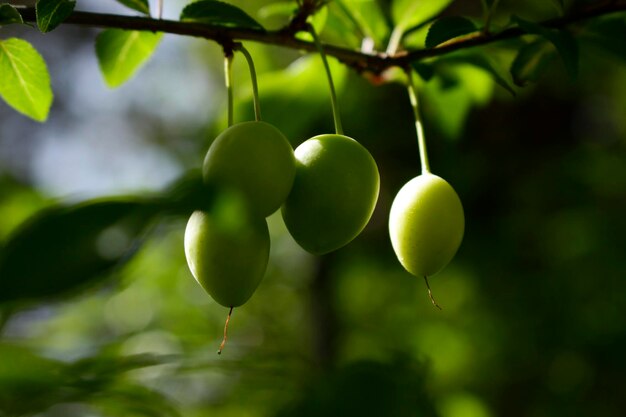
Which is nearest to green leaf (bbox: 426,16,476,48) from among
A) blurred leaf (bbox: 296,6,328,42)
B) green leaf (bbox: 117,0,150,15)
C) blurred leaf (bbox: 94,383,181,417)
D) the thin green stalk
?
the thin green stalk

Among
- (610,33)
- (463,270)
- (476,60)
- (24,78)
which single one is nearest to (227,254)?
(24,78)

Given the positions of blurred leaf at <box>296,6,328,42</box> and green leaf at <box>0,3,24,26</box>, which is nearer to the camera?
green leaf at <box>0,3,24,26</box>

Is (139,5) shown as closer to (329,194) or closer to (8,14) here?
(8,14)

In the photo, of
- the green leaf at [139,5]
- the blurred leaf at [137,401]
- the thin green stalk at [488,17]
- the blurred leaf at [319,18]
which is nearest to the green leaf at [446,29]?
the thin green stalk at [488,17]

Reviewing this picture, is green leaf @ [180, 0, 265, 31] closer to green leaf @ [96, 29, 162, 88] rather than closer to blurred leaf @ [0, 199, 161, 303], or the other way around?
green leaf @ [96, 29, 162, 88]

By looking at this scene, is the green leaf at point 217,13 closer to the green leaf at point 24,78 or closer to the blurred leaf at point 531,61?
the green leaf at point 24,78

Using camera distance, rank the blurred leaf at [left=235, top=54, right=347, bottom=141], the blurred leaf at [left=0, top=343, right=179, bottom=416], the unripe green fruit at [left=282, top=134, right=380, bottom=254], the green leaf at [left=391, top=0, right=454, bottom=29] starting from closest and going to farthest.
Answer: the blurred leaf at [left=0, top=343, right=179, bottom=416], the unripe green fruit at [left=282, top=134, right=380, bottom=254], the green leaf at [left=391, top=0, right=454, bottom=29], the blurred leaf at [left=235, top=54, right=347, bottom=141]
